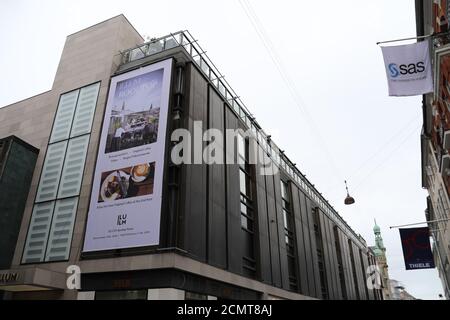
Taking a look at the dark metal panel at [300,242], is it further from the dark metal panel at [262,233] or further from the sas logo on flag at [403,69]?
the sas logo on flag at [403,69]

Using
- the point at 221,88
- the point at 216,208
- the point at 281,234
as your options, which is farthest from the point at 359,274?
the point at 216,208

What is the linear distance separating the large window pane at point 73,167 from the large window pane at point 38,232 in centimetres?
129

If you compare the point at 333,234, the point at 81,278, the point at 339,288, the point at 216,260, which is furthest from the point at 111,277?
the point at 333,234

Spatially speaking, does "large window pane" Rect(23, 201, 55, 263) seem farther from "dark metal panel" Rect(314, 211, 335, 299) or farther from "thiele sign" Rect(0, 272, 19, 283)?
"dark metal panel" Rect(314, 211, 335, 299)

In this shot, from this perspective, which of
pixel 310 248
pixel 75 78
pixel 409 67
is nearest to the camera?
pixel 409 67

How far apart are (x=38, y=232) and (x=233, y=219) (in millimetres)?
12278

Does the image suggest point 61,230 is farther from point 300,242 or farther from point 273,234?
point 300,242

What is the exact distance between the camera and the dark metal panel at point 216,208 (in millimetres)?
19234

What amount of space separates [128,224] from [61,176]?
7468 millimetres

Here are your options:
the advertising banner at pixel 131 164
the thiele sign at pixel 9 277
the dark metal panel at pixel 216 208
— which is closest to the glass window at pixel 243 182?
the dark metal panel at pixel 216 208

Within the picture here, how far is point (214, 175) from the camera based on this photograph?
21.3m

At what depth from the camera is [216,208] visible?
2045 centimetres

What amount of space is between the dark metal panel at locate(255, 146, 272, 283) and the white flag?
15.5 metres
